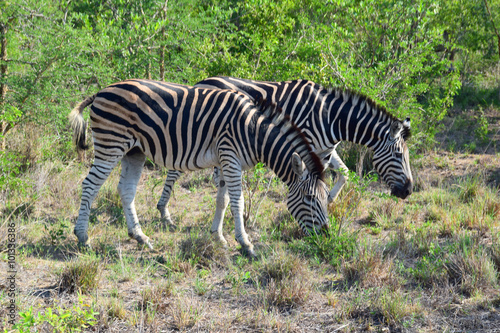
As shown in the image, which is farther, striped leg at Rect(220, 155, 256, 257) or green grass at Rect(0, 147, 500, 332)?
striped leg at Rect(220, 155, 256, 257)

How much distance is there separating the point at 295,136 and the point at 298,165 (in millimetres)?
439

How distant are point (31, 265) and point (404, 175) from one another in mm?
5179

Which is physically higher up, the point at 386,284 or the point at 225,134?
the point at 225,134

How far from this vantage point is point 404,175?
7047 millimetres

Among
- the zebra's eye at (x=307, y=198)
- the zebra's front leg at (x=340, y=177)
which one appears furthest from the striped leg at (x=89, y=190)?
the zebra's front leg at (x=340, y=177)

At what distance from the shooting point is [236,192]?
5980 millimetres

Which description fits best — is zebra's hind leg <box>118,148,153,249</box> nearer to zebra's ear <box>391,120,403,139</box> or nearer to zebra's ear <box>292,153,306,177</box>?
zebra's ear <box>292,153,306,177</box>

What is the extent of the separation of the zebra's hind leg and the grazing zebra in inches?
0.6

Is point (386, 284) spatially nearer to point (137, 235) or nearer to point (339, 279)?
point (339, 279)

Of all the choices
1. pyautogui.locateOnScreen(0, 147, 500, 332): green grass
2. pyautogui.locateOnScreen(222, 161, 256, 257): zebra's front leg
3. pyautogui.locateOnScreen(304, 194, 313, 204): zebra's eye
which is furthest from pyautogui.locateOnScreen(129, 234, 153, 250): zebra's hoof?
pyautogui.locateOnScreen(304, 194, 313, 204): zebra's eye

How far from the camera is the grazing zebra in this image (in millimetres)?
5914

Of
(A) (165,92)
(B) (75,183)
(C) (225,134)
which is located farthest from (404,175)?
(B) (75,183)

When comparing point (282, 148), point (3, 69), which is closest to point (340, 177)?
point (282, 148)

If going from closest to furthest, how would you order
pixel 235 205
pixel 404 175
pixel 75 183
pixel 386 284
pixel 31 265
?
pixel 386 284, pixel 31 265, pixel 235 205, pixel 404 175, pixel 75 183
